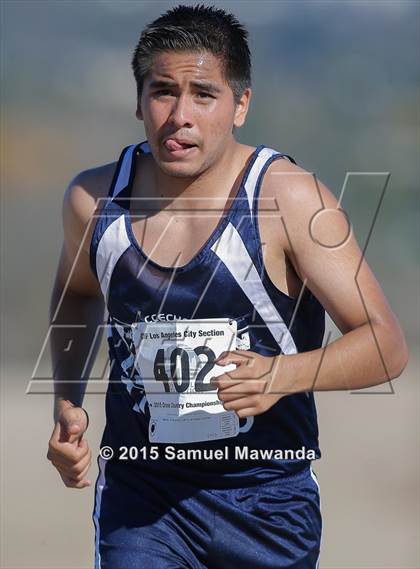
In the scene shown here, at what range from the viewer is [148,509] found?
2830 millimetres

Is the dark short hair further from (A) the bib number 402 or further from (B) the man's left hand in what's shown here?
(B) the man's left hand

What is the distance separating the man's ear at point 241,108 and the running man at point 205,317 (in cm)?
2

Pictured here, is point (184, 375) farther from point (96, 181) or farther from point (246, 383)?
point (96, 181)

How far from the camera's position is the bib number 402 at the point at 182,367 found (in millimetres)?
2854

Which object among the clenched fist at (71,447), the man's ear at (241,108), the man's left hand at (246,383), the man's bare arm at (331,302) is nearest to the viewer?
the man's left hand at (246,383)

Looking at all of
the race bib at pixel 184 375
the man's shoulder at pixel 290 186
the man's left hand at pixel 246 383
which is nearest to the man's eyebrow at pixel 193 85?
the man's shoulder at pixel 290 186

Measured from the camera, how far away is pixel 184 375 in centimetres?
286

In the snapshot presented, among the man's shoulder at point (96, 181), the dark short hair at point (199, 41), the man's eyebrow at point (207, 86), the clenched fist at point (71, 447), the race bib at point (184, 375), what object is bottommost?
the clenched fist at point (71, 447)

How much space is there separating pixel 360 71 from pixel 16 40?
3.19m

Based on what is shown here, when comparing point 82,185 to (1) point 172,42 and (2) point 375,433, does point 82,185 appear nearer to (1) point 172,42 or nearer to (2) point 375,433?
(1) point 172,42

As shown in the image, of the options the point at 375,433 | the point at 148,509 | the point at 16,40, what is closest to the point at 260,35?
the point at 16,40

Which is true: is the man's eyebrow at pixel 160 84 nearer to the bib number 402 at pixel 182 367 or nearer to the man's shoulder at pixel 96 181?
the man's shoulder at pixel 96 181

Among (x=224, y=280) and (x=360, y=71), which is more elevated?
(x=360, y=71)

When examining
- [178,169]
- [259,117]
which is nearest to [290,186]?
[178,169]
